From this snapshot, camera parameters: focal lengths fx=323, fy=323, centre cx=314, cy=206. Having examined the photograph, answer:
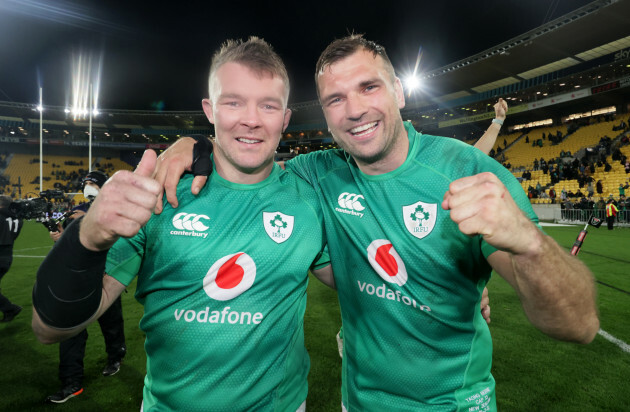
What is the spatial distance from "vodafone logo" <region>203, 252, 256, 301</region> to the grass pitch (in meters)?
2.01

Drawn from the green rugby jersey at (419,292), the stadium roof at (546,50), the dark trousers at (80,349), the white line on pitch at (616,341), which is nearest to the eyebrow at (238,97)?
the green rugby jersey at (419,292)

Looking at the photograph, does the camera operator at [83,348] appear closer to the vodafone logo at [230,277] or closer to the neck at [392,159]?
the vodafone logo at [230,277]

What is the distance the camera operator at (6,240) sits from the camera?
17.6ft

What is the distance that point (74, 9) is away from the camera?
28.5 metres

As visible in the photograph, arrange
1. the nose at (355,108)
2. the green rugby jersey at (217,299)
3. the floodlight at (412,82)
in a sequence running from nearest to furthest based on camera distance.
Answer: the green rugby jersey at (217,299) → the nose at (355,108) → the floodlight at (412,82)

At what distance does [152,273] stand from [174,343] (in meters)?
0.37

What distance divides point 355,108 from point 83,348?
377cm

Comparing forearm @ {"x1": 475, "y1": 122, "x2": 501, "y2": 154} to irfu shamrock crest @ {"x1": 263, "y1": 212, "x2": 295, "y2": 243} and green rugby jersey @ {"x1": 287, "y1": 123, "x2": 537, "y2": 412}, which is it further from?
irfu shamrock crest @ {"x1": 263, "y1": 212, "x2": 295, "y2": 243}

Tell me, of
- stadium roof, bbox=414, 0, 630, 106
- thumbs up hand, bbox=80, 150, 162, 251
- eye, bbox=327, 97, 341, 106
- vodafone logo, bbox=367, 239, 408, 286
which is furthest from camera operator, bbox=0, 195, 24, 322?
stadium roof, bbox=414, 0, 630, 106

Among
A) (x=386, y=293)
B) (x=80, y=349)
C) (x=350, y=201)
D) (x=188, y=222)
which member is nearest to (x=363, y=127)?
(x=350, y=201)

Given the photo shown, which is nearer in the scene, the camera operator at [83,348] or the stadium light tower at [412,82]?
the camera operator at [83,348]

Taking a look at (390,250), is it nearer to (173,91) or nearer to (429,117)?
(429,117)

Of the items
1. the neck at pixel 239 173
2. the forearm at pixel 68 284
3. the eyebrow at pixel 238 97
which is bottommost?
the forearm at pixel 68 284

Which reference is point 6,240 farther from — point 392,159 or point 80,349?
point 392,159
